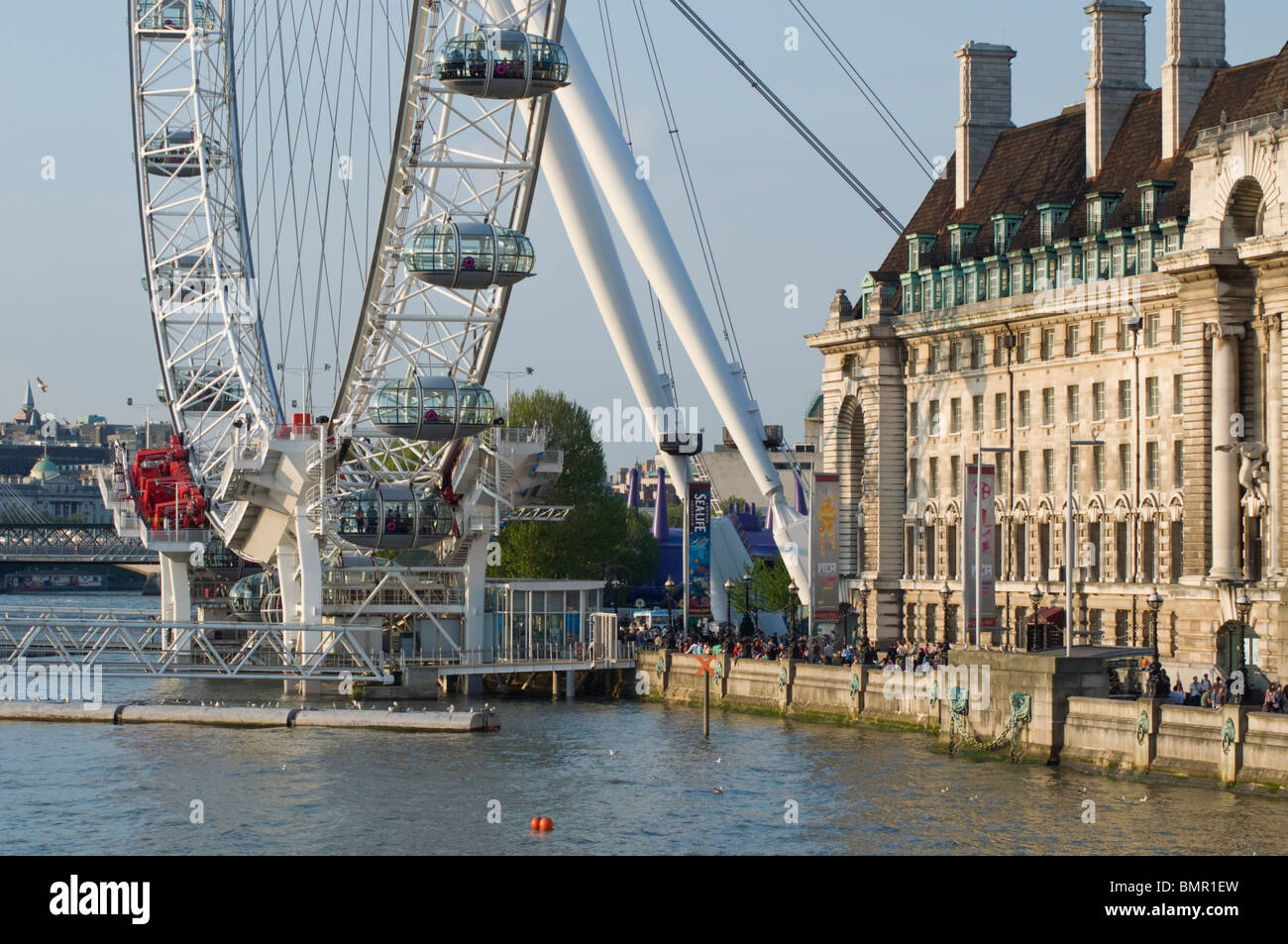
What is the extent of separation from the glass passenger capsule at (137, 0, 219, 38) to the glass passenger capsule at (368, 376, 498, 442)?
124 feet

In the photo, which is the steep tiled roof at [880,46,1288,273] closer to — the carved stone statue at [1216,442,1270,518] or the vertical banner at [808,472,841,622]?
the carved stone statue at [1216,442,1270,518]

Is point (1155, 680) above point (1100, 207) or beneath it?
beneath

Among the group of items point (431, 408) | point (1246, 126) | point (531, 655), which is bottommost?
point (531, 655)

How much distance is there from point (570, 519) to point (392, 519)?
40.4 m

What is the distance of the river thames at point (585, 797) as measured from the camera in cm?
5222

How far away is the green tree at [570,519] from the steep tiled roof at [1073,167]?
37.9m

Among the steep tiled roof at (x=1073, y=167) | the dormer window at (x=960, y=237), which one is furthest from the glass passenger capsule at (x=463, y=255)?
the steep tiled roof at (x=1073, y=167)

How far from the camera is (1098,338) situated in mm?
83625

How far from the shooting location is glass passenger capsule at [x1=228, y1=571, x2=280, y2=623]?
11650cm

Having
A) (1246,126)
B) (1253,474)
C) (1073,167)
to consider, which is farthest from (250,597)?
(1246,126)

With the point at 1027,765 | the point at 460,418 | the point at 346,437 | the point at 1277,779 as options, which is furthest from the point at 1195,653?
the point at 346,437

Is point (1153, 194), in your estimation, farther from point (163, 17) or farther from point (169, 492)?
point (169, 492)

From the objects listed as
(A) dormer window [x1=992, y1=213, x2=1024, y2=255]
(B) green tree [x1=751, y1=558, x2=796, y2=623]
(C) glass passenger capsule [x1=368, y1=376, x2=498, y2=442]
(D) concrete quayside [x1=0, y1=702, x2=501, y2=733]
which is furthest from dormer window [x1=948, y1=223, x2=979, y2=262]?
(B) green tree [x1=751, y1=558, x2=796, y2=623]
